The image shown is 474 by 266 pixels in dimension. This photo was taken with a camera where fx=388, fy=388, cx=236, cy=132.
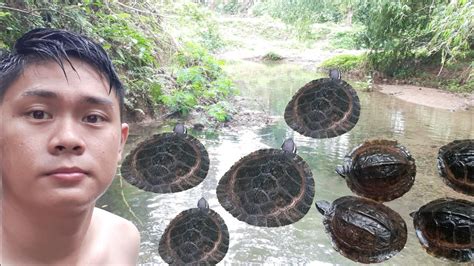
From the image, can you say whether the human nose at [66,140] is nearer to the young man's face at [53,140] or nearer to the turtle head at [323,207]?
the young man's face at [53,140]

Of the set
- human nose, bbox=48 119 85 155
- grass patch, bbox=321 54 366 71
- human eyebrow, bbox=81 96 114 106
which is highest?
human eyebrow, bbox=81 96 114 106

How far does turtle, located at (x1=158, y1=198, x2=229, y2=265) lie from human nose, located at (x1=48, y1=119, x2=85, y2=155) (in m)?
1.31

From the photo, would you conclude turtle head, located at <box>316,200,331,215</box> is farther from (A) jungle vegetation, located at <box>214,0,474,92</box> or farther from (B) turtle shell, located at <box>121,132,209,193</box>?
(A) jungle vegetation, located at <box>214,0,474,92</box>

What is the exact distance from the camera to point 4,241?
0.95m

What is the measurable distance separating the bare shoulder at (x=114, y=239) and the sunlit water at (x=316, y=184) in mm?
1630

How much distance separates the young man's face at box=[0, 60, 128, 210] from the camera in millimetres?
804

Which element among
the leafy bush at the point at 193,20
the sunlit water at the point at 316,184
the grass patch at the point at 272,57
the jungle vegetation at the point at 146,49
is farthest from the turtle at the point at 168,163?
the grass patch at the point at 272,57

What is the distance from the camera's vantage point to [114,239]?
127 centimetres

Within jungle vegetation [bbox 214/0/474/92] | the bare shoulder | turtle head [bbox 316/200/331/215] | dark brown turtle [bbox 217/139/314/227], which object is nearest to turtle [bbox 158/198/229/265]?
dark brown turtle [bbox 217/139/314/227]

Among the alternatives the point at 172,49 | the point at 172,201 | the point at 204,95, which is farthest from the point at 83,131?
the point at 172,49

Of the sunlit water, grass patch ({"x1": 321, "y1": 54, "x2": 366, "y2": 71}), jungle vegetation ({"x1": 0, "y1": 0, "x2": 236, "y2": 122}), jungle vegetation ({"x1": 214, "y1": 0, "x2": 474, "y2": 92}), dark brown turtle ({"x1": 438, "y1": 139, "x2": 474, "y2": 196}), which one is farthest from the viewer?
grass patch ({"x1": 321, "y1": 54, "x2": 366, "y2": 71})

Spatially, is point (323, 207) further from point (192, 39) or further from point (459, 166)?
point (192, 39)

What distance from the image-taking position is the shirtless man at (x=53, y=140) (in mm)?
807

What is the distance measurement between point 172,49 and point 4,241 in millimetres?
6050
